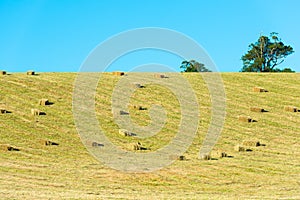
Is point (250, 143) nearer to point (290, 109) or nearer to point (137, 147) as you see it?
point (137, 147)

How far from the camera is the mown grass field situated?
87.5 ft

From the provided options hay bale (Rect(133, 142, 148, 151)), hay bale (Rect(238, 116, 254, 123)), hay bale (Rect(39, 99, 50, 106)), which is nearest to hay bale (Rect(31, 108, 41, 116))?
hay bale (Rect(39, 99, 50, 106))

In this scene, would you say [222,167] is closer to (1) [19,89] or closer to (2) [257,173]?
(2) [257,173]

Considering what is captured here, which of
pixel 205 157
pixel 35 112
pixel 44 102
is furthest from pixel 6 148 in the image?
pixel 205 157

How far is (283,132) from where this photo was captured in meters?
42.0

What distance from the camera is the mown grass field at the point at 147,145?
87.5 feet

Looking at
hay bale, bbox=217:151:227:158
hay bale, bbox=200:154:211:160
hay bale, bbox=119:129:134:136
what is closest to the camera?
hay bale, bbox=200:154:211:160

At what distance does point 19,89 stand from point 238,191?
2677 cm

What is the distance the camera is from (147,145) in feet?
120

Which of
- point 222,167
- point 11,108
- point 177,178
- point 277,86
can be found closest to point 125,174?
point 177,178

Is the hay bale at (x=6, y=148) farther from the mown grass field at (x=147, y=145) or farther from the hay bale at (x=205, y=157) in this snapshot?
the hay bale at (x=205, y=157)

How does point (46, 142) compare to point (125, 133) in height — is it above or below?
below

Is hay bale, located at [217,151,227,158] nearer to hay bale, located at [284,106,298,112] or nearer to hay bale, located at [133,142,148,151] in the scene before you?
hay bale, located at [133,142,148,151]

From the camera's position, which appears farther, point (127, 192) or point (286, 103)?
point (286, 103)
